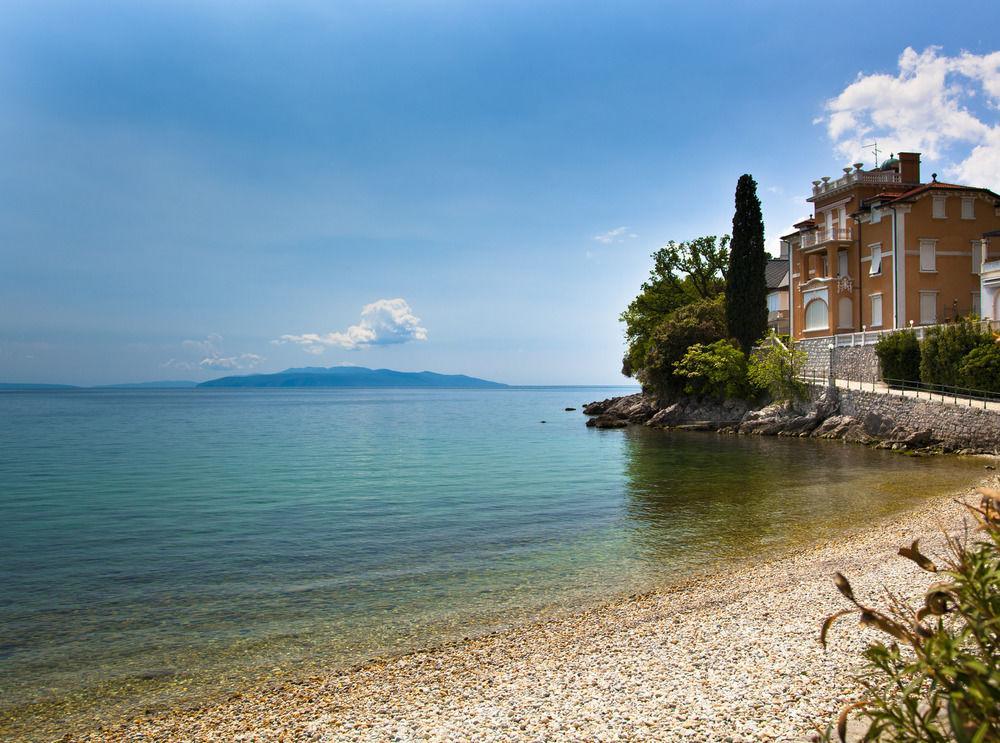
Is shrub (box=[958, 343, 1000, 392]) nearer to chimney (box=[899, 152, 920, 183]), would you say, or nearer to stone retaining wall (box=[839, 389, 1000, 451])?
stone retaining wall (box=[839, 389, 1000, 451])

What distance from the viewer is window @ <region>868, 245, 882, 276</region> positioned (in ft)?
158

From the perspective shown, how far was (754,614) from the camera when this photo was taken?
972cm

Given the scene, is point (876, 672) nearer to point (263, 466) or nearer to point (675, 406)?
point (263, 466)

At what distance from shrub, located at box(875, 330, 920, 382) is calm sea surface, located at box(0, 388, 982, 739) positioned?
8.89 metres

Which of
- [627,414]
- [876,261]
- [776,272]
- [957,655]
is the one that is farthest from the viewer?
[776,272]

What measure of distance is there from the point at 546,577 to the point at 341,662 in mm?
5006

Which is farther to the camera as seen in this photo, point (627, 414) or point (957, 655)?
point (627, 414)

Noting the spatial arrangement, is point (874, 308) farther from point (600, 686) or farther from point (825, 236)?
point (600, 686)

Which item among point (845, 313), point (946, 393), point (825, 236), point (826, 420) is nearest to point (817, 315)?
point (845, 313)

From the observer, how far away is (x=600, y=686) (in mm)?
7383

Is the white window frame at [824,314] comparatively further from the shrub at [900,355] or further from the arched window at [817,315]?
the shrub at [900,355]

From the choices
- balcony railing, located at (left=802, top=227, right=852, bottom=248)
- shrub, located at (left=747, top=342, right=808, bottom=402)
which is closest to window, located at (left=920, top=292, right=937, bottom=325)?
balcony railing, located at (left=802, top=227, right=852, bottom=248)

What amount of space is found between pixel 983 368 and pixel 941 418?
3288 mm

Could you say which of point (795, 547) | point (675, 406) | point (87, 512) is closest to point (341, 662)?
point (795, 547)
